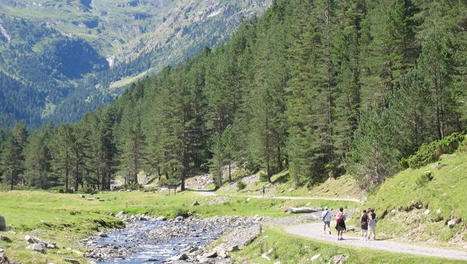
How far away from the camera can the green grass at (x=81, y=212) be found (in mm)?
33750

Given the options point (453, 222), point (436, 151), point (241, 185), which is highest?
point (436, 151)

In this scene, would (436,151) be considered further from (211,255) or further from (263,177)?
(263,177)

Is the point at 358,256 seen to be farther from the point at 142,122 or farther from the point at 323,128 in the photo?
the point at 142,122

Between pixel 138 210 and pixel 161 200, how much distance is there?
7518 mm

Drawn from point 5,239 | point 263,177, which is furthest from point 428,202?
point 263,177

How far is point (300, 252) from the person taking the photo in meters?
27.8

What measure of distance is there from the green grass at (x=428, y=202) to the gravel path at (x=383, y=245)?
2123 mm

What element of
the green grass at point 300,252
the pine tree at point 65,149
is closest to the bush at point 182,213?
the green grass at point 300,252

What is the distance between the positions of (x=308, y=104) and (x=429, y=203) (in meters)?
45.8

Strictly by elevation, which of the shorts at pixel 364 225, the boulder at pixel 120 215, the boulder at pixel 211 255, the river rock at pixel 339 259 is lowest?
the boulder at pixel 211 255

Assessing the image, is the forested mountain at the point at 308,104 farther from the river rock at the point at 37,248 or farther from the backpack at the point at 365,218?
the river rock at the point at 37,248

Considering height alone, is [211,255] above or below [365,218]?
below

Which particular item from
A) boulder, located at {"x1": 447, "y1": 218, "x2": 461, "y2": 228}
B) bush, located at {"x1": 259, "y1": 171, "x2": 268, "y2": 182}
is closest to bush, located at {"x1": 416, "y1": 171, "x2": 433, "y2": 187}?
boulder, located at {"x1": 447, "y1": 218, "x2": 461, "y2": 228}

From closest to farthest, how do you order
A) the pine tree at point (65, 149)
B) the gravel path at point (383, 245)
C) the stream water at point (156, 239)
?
the gravel path at point (383, 245), the stream water at point (156, 239), the pine tree at point (65, 149)
